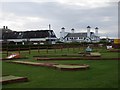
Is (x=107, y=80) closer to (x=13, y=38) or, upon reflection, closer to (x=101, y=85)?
(x=101, y=85)

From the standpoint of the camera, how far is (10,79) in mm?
7594

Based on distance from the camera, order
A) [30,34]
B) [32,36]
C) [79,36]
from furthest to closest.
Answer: [79,36], [30,34], [32,36]

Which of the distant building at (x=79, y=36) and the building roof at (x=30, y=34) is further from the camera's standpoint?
the distant building at (x=79, y=36)

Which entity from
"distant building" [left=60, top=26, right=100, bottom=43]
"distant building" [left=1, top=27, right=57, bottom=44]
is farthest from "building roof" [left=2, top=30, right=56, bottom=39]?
"distant building" [left=60, top=26, right=100, bottom=43]

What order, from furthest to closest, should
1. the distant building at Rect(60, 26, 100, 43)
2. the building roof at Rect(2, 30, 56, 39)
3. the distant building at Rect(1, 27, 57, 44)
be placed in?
the distant building at Rect(60, 26, 100, 43)
the building roof at Rect(2, 30, 56, 39)
the distant building at Rect(1, 27, 57, 44)

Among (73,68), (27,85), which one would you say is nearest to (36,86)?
(27,85)

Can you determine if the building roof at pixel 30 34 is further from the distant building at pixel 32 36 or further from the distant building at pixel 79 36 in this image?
the distant building at pixel 79 36

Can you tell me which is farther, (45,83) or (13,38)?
(13,38)

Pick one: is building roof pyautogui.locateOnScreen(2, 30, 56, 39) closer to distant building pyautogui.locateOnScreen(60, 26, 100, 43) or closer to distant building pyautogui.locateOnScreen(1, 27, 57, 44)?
distant building pyautogui.locateOnScreen(1, 27, 57, 44)

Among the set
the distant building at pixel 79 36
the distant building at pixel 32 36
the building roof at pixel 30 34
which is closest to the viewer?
the distant building at pixel 32 36

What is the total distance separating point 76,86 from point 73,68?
3473 millimetres

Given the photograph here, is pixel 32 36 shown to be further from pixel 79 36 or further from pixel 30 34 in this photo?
pixel 79 36

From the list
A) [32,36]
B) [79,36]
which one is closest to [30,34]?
[32,36]

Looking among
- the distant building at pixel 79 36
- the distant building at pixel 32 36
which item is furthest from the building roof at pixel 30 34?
the distant building at pixel 79 36
